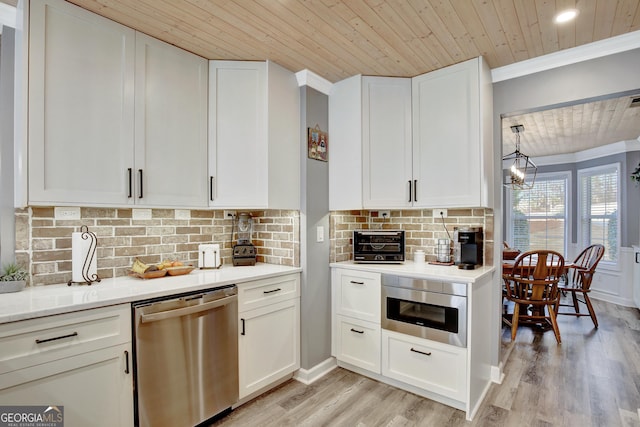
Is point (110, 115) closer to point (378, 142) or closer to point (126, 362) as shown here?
point (126, 362)

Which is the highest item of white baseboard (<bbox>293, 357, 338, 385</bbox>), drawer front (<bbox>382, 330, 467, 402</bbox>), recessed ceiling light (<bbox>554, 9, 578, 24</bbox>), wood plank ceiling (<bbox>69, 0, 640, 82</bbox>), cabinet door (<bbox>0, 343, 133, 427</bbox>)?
wood plank ceiling (<bbox>69, 0, 640, 82</bbox>)

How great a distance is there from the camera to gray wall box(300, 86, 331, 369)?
2688mm

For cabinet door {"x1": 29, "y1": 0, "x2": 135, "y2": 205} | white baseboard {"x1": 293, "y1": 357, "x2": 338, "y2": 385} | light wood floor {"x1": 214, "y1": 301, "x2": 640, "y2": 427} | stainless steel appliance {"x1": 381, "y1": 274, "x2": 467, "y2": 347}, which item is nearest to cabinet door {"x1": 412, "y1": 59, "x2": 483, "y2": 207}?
stainless steel appliance {"x1": 381, "y1": 274, "x2": 467, "y2": 347}

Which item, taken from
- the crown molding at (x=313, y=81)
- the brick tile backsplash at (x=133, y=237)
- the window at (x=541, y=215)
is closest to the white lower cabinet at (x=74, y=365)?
the brick tile backsplash at (x=133, y=237)

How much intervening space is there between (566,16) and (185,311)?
2.80 m

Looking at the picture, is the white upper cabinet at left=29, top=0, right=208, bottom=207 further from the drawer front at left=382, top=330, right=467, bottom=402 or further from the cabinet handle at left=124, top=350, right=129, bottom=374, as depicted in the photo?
the drawer front at left=382, top=330, right=467, bottom=402

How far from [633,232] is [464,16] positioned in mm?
5187

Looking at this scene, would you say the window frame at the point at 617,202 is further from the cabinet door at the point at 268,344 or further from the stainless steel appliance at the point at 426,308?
the cabinet door at the point at 268,344

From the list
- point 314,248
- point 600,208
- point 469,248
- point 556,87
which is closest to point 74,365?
point 314,248

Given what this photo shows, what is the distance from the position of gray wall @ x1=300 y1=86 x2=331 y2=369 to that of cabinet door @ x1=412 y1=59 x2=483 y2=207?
31.0 inches

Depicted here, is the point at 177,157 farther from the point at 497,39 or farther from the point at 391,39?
the point at 497,39

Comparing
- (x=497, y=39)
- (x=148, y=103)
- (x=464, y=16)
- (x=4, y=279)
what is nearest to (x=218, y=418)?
(x=4, y=279)

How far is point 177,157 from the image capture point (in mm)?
2262

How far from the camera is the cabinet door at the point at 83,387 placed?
1.40m
